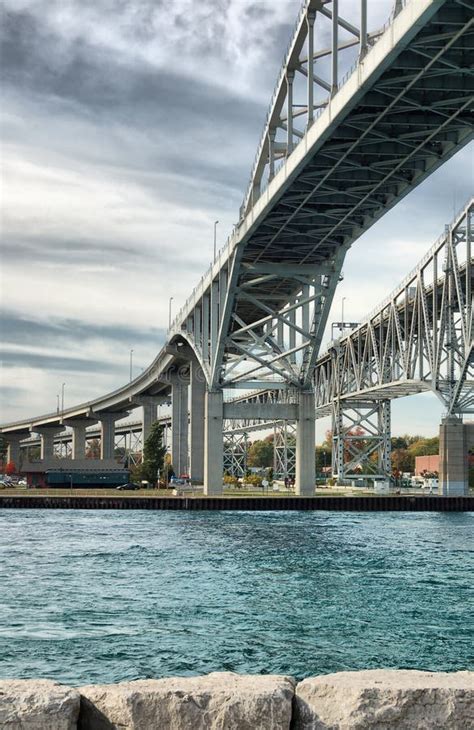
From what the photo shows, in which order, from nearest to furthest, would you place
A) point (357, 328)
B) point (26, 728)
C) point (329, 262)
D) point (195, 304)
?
point (26, 728) → point (329, 262) → point (195, 304) → point (357, 328)

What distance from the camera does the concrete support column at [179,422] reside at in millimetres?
122000

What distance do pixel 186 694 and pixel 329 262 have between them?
6653 cm

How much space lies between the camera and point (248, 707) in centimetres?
607

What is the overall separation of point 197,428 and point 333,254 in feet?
121

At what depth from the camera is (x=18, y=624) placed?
19594 mm

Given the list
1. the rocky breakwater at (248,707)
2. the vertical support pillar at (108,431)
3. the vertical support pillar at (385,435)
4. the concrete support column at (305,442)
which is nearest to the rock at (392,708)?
the rocky breakwater at (248,707)

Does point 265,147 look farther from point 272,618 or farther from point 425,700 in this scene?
point 425,700

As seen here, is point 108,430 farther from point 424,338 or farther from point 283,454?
point 424,338

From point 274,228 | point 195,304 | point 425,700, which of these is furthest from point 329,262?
point 425,700

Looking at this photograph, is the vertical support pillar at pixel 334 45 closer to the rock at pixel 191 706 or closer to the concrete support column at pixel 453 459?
the rock at pixel 191 706

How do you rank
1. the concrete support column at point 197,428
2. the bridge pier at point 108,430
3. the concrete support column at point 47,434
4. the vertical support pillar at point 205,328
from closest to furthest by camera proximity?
the vertical support pillar at point 205,328
the concrete support column at point 197,428
the bridge pier at point 108,430
the concrete support column at point 47,434

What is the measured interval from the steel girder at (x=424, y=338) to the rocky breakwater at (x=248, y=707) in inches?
3263

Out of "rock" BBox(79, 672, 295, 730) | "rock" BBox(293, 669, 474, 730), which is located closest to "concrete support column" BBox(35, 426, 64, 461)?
"rock" BBox(79, 672, 295, 730)

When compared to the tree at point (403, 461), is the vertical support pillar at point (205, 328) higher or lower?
higher
